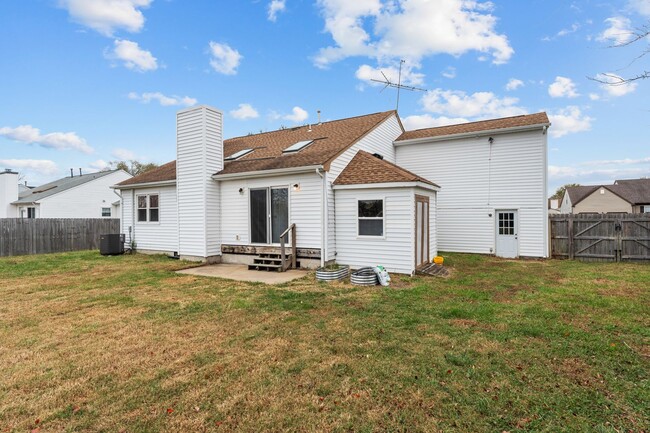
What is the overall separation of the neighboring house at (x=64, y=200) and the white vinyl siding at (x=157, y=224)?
34.2 feet

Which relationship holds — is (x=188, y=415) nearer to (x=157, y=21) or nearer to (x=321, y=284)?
(x=321, y=284)

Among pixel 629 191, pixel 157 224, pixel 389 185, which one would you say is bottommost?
pixel 157 224

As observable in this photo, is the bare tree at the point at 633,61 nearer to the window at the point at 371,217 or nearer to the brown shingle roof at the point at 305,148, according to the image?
the window at the point at 371,217

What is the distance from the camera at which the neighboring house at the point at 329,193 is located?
942 cm

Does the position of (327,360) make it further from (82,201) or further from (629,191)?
(629,191)

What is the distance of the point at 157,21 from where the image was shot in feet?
39.7

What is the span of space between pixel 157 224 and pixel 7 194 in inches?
822

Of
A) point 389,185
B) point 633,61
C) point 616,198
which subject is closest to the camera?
point 633,61

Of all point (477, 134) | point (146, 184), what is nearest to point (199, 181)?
point (146, 184)

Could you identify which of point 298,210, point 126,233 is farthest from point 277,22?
point 126,233

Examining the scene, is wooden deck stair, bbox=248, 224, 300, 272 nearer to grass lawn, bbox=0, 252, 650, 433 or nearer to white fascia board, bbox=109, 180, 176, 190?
grass lawn, bbox=0, 252, 650, 433

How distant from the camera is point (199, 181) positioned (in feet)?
37.2

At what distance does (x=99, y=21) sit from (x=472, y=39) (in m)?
14.4


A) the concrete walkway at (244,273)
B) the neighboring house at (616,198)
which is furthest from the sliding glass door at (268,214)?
the neighboring house at (616,198)
